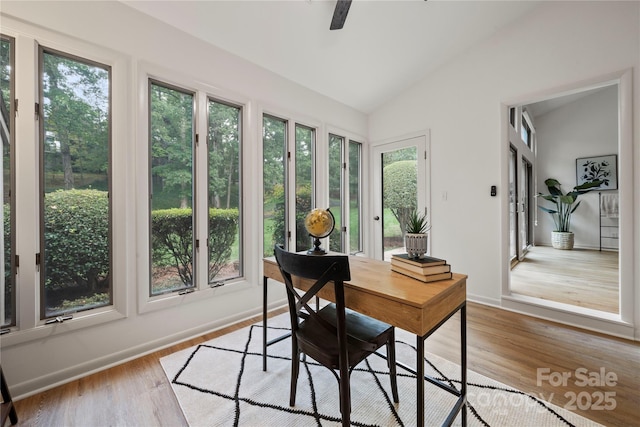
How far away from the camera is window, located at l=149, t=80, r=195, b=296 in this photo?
211 cm

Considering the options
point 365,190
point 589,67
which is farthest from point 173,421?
point 589,67

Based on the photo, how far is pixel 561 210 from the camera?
5.93 metres

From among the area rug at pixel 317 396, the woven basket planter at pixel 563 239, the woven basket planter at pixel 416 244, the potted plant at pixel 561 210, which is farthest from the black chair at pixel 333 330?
the woven basket planter at pixel 563 239

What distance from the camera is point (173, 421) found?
134cm

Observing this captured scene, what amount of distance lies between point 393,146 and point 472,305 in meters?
2.33

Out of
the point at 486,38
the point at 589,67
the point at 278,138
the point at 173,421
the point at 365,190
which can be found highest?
the point at 486,38

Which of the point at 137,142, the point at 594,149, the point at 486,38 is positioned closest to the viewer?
the point at 137,142

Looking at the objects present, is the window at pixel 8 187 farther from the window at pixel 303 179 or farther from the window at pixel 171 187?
the window at pixel 303 179

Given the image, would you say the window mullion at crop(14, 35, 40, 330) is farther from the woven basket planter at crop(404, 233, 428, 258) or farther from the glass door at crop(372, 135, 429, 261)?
the glass door at crop(372, 135, 429, 261)

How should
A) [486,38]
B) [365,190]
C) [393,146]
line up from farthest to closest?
[365,190] → [393,146] → [486,38]

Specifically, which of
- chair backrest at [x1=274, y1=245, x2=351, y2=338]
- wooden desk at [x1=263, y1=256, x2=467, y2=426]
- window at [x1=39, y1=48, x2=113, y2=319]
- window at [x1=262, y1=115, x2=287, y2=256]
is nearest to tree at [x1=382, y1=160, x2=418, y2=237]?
window at [x1=262, y1=115, x2=287, y2=256]

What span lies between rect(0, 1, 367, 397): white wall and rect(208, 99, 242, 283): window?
12 cm

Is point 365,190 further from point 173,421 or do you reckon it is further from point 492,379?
point 173,421

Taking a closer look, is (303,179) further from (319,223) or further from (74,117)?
(74,117)
